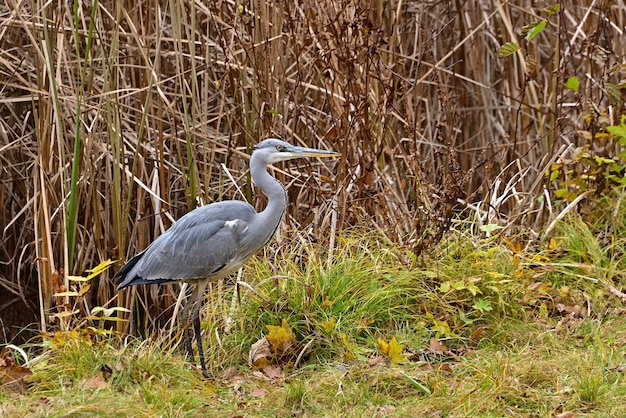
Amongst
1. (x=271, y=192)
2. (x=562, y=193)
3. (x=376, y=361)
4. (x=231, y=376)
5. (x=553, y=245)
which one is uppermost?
(x=271, y=192)

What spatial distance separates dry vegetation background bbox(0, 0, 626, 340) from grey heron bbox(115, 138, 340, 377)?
455 millimetres

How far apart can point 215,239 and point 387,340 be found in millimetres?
799

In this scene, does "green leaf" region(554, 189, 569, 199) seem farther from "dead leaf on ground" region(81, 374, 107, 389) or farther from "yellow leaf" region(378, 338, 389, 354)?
"dead leaf on ground" region(81, 374, 107, 389)

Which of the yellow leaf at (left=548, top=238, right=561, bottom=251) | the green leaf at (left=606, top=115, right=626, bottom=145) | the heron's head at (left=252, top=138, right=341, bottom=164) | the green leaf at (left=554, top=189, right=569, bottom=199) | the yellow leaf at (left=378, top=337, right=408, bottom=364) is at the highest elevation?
the heron's head at (left=252, top=138, right=341, bottom=164)

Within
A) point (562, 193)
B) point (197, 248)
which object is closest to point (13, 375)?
point (197, 248)

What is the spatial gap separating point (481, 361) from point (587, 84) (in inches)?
93.9

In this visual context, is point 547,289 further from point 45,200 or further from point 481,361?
point 45,200

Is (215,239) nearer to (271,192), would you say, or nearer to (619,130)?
(271,192)

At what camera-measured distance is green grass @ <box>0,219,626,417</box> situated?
2.97 metres

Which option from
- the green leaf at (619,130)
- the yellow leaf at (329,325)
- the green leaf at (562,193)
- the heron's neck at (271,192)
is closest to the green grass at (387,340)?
the yellow leaf at (329,325)

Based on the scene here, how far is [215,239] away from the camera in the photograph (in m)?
3.67

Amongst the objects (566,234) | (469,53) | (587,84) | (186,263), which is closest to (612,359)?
(566,234)

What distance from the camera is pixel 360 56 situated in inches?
173

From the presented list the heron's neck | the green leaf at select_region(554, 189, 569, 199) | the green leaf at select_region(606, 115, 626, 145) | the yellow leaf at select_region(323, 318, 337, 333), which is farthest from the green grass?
the green leaf at select_region(606, 115, 626, 145)
